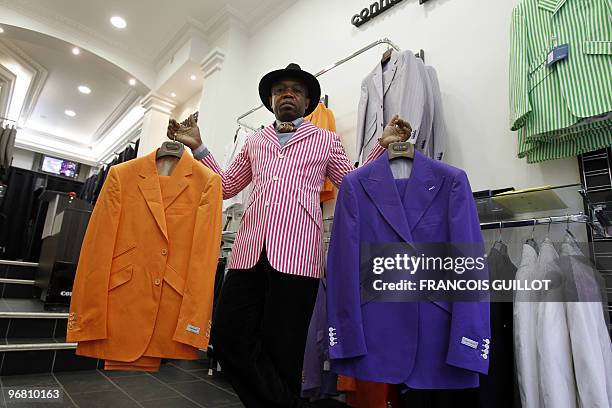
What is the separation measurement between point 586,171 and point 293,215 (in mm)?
1541

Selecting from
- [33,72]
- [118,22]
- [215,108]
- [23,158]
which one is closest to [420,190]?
[215,108]

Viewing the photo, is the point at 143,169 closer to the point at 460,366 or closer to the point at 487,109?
the point at 460,366

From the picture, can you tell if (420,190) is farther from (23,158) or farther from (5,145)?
(23,158)

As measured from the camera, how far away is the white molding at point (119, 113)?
8070 mm

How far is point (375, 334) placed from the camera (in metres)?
1.30

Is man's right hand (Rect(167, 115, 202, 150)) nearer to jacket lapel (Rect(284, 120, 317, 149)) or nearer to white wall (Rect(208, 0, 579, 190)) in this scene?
jacket lapel (Rect(284, 120, 317, 149))

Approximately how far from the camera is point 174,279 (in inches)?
61.3

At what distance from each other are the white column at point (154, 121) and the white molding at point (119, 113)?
1090 mm

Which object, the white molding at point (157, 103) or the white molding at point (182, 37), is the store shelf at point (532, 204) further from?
the white molding at point (157, 103)

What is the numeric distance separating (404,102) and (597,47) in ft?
3.23

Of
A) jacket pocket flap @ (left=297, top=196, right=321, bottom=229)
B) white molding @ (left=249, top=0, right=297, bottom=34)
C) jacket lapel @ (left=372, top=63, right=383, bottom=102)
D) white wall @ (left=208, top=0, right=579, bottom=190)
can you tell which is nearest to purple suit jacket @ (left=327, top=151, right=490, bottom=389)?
jacket pocket flap @ (left=297, top=196, right=321, bottom=229)

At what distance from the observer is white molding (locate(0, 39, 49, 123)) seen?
705 cm

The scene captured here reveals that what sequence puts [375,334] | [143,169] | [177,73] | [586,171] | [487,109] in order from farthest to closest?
[177,73], [487,109], [586,171], [143,169], [375,334]

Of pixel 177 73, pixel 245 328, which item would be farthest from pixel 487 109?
pixel 177 73
